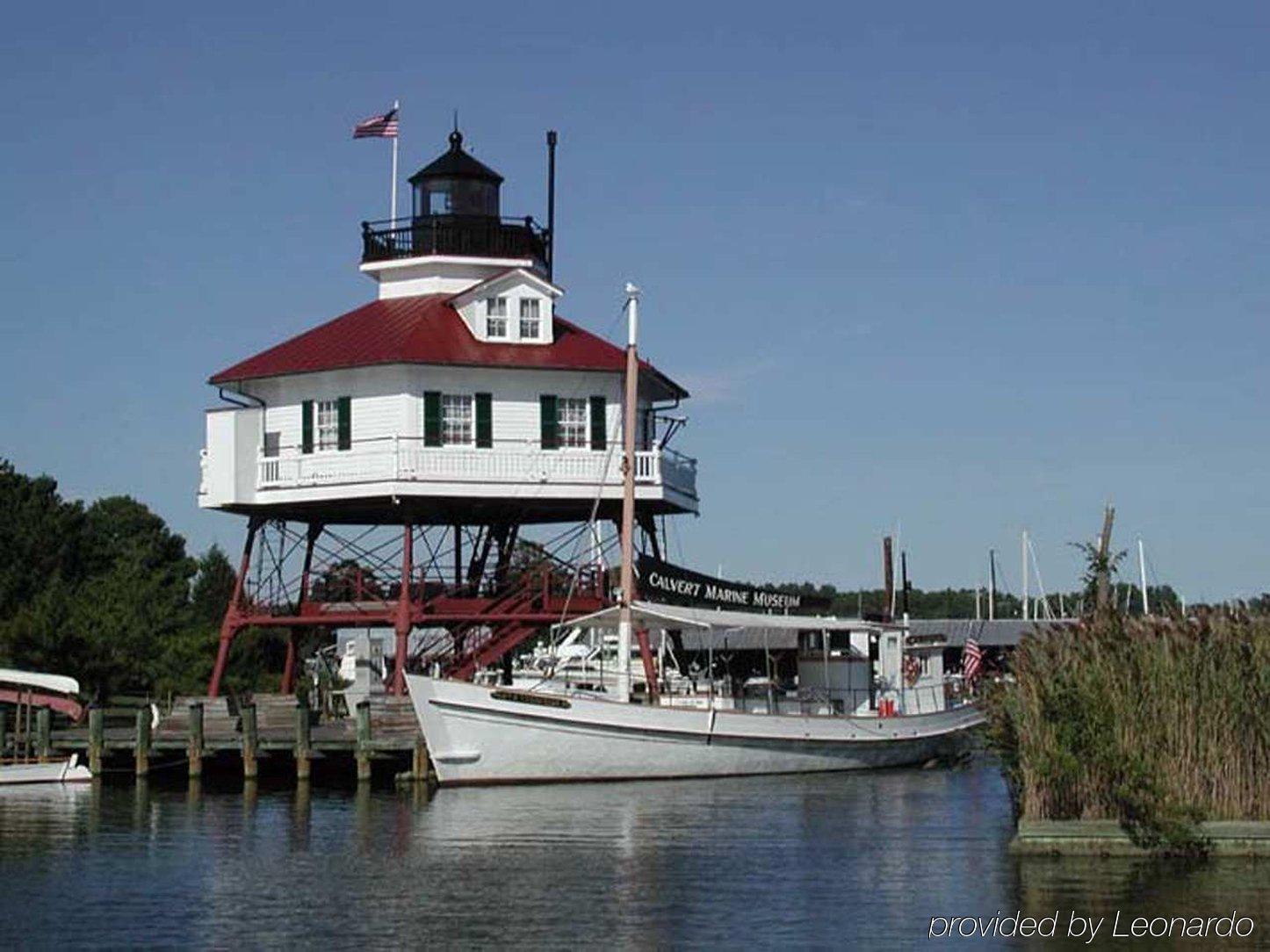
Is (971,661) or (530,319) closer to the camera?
(530,319)

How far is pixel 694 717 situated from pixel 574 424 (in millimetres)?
9927

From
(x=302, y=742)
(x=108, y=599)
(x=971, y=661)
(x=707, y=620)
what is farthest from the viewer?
(x=108, y=599)

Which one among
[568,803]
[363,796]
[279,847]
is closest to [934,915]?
[279,847]

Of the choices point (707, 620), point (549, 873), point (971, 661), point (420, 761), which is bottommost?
point (549, 873)

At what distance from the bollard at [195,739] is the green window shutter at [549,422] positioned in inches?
442

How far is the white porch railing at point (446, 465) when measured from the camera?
5425 cm

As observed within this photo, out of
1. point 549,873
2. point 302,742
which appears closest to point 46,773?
point 302,742

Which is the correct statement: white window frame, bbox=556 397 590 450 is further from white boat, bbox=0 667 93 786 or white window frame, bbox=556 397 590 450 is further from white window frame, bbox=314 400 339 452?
white boat, bbox=0 667 93 786

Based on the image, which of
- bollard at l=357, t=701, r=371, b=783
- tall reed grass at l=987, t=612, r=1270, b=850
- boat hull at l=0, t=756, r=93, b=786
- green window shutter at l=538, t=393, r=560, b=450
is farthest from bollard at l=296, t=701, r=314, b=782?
tall reed grass at l=987, t=612, r=1270, b=850

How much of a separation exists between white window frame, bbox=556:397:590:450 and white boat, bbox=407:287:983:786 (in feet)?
10.9

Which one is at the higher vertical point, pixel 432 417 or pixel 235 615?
pixel 432 417

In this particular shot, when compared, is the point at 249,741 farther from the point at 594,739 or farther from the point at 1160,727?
the point at 1160,727

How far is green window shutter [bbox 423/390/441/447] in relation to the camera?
54.9 meters

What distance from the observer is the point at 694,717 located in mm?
49469
